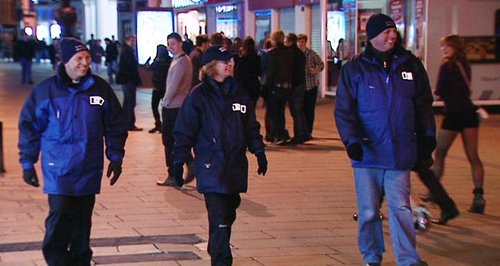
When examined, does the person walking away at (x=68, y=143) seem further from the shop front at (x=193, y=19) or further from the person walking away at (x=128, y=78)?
the shop front at (x=193, y=19)

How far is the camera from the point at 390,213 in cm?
643

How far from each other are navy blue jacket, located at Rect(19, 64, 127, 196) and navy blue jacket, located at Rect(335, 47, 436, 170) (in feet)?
5.69

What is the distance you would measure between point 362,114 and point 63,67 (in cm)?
215

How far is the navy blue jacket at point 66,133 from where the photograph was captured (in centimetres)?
586

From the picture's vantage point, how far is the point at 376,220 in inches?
257

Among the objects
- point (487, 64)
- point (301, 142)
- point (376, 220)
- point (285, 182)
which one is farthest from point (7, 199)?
point (487, 64)

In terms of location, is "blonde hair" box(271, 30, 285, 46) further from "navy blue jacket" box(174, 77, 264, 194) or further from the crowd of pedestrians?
"navy blue jacket" box(174, 77, 264, 194)

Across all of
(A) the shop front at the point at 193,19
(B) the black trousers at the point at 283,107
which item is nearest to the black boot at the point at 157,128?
(B) the black trousers at the point at 283,107

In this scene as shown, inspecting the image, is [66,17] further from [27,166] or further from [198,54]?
[27,166]

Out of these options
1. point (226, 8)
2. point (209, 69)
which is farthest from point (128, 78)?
point (226, 8)

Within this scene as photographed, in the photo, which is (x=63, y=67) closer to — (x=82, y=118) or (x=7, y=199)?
(x=82, y=118)

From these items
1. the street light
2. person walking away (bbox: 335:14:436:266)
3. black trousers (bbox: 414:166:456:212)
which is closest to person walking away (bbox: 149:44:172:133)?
the street light

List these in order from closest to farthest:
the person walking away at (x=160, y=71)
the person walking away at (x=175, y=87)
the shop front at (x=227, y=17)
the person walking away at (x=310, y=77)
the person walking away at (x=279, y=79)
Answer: the person walking away at (x=175, y=87), the person walking away at (x=279, y=79), the person walking away at (x=310, y=77), the person walking away at (x=160, y=71), the shop front at (x=227, y=17)

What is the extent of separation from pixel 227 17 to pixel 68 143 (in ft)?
79.7
